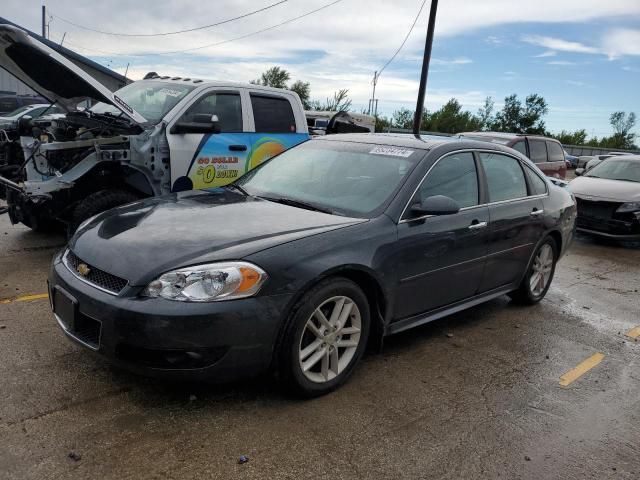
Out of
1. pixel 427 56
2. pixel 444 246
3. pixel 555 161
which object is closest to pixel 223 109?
pixel 444 246

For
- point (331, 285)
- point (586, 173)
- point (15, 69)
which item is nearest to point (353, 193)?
point (331, 285)

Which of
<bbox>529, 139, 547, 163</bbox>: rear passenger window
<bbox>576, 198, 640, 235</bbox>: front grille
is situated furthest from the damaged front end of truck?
<bbox>529, 139, 547, 163</bbox>: rear passenger window

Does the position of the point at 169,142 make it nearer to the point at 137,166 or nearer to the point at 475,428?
the point at 137,166

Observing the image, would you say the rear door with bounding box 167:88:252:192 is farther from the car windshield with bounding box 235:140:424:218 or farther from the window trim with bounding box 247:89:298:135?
the car windshield with bounding box 235:140:424:218

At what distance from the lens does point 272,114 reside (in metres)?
7.05

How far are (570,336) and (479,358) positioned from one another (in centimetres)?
117

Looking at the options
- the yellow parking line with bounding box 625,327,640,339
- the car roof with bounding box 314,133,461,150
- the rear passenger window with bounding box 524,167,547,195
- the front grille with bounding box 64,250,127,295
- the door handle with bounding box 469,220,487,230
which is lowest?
the yellow parking line with bounding box 625,327,640,339

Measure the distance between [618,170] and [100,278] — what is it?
33.3ft

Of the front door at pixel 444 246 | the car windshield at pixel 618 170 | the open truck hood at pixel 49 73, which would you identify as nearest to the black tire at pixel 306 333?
the front door at pixel 444 246

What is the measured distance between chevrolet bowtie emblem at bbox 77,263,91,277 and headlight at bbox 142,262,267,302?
496 millimetres

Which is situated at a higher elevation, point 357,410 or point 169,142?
point 169,142

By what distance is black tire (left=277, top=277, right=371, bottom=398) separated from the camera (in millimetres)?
2977

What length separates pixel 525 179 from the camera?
199 inches

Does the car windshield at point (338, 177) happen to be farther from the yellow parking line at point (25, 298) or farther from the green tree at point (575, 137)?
the green tree at point (575, 137)
